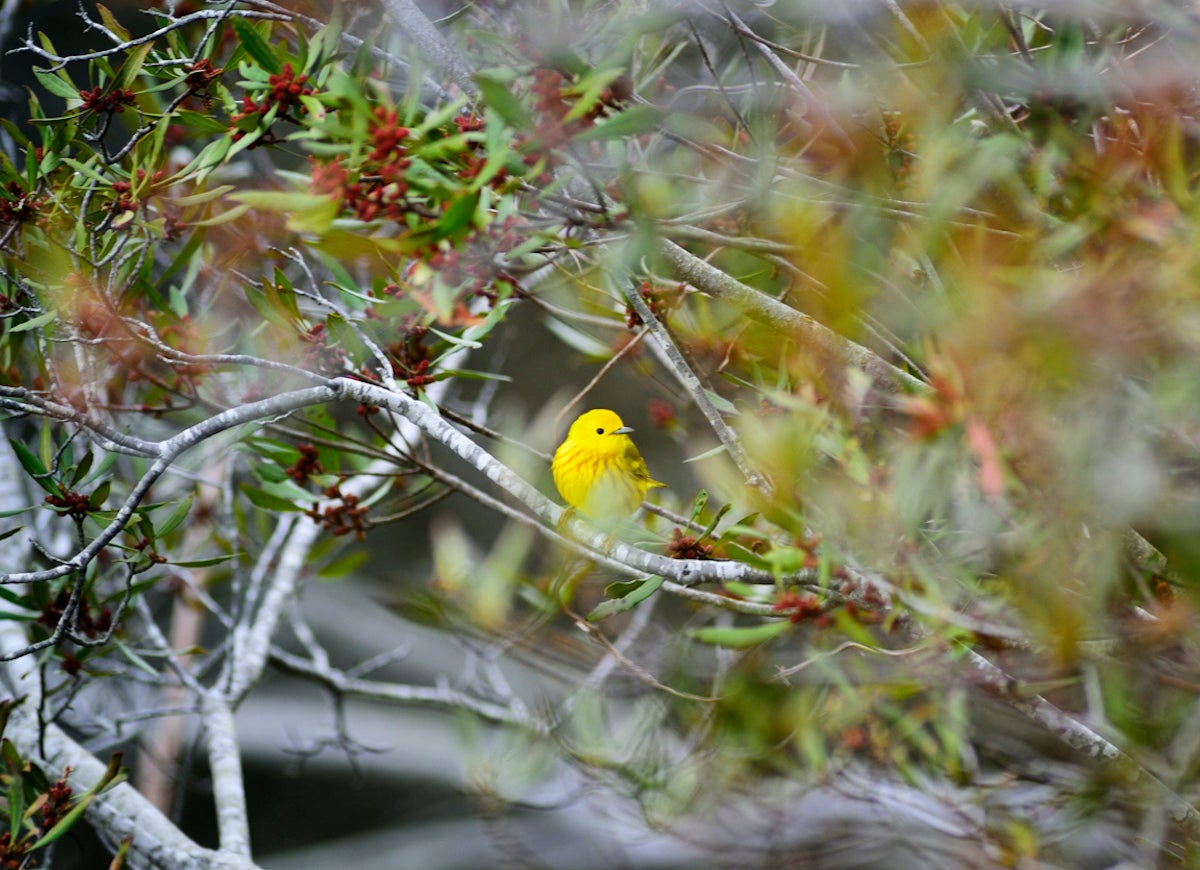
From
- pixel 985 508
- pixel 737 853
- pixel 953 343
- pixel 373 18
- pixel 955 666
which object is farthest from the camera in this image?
pixel 373 18

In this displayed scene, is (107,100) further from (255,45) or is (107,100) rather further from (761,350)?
(761,350)

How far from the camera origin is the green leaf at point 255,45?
1.51 m

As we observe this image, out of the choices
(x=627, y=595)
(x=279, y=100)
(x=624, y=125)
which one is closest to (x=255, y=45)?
(x=279, y=100)

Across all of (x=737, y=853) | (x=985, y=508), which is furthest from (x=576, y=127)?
(x=737, y=853)

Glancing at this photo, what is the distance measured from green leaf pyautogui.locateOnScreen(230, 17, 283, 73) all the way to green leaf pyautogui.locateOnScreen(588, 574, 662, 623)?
100 cm

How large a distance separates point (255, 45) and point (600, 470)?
47.8 inches

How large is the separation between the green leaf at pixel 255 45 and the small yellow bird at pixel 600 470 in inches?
39.3

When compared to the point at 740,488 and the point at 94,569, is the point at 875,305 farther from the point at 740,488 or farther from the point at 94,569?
the point at 94,569

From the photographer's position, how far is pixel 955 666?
1466 mm

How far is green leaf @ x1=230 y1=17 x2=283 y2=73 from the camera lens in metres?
1.51

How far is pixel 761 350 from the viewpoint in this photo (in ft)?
6.25

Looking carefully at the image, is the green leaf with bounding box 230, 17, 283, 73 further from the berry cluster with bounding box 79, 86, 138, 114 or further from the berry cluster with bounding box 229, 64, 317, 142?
the berry cluster with bounding box 79, 86, 138, 114

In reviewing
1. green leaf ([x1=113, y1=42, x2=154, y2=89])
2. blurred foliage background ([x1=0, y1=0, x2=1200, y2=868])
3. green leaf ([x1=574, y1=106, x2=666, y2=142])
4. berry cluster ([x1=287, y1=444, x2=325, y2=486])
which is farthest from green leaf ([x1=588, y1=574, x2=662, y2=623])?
green leaf ([x1=113, y1=42, x2=154, y2=89])

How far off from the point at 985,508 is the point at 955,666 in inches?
15.4
